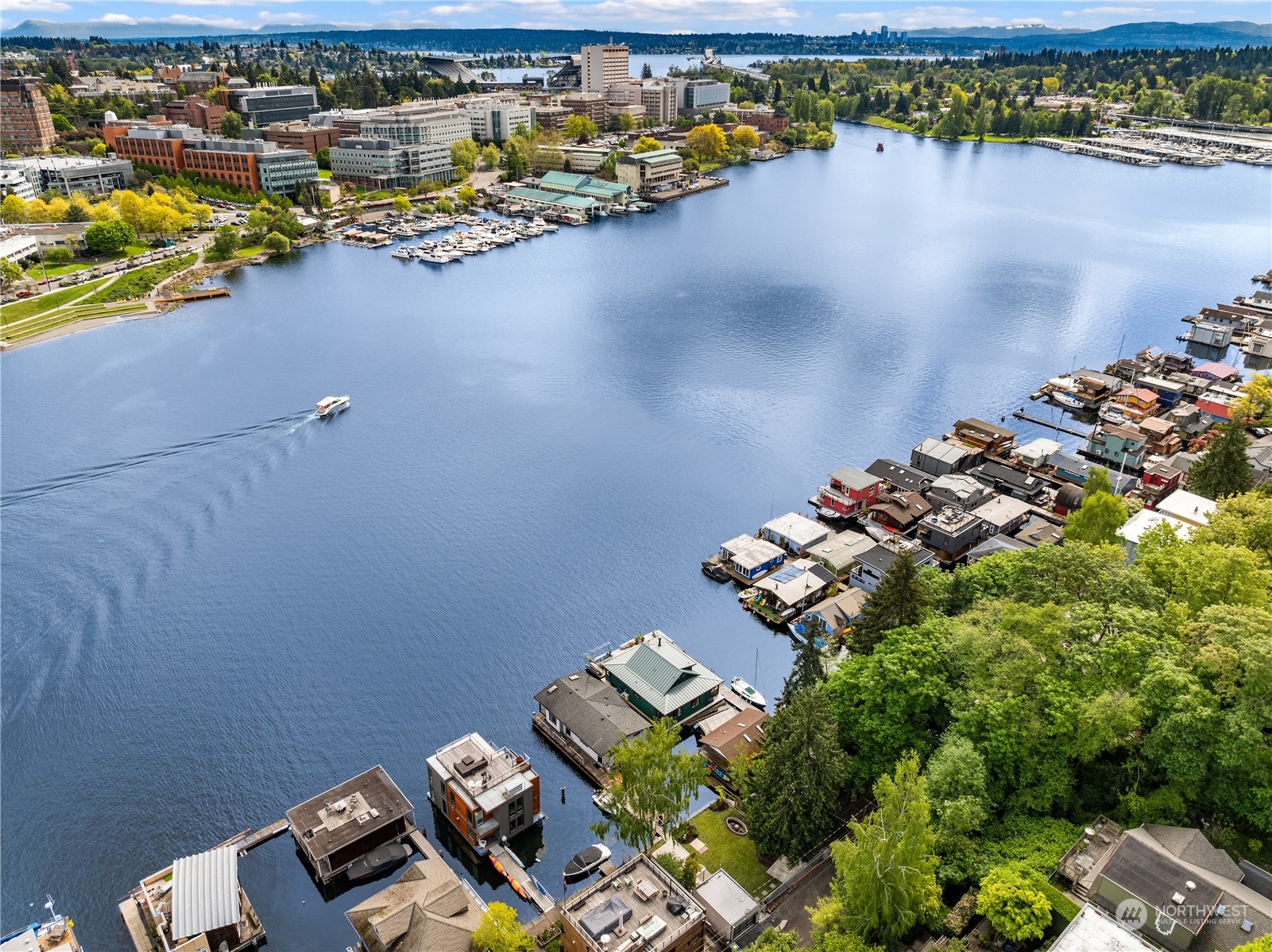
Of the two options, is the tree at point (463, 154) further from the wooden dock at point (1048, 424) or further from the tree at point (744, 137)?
the wooden dock at point (1048, 424)

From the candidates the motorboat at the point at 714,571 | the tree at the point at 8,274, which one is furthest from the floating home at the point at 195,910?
the tree at the point at 8,274

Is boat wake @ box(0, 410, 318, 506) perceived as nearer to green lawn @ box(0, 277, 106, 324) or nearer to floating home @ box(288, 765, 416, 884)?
floating home @ box(288, 765, 416, 884)

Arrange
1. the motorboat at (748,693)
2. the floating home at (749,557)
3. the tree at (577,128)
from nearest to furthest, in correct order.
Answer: the motorboat at (748,693) < the floating home at (749,557) < the tree at (577,128)

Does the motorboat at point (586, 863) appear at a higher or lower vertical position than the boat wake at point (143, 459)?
lower

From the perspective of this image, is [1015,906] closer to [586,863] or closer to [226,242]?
[586,863]

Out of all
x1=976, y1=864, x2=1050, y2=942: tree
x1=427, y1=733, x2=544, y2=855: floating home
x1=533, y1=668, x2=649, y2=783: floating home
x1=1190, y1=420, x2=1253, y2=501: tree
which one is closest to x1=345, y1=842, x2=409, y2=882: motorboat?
x1=427, y1=733, x2=544, y2=855: floating home

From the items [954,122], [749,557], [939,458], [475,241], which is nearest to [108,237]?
[475,241]

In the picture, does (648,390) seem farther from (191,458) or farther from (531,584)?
(191,458)
